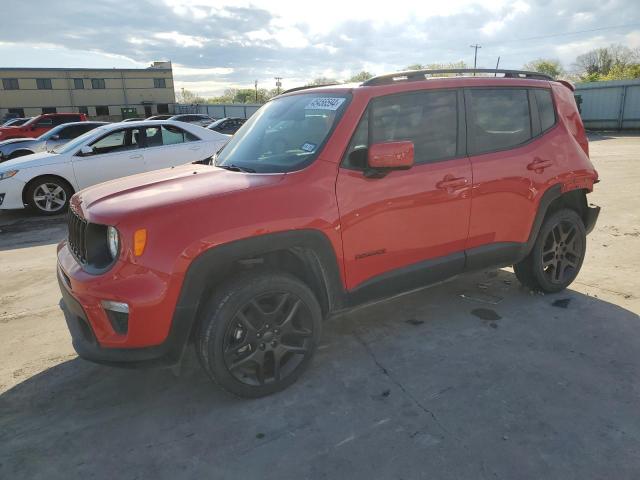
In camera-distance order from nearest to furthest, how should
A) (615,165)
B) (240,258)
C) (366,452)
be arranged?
(366,452) < (240,258) < (615,165)

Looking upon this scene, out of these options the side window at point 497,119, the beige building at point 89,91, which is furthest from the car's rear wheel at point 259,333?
the beige building at point 89,91

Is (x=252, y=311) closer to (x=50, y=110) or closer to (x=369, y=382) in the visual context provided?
(x=369, y=382)

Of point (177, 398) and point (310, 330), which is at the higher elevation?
point (310, 330)

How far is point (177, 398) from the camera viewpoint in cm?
288

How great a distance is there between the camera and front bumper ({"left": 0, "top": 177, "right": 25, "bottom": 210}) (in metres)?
7.81

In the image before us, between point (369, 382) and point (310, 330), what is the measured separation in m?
0.51

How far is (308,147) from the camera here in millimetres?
3025

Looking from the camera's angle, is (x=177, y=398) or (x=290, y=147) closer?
(x=177, y=398)

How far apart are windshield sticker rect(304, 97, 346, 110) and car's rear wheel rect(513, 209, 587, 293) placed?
217 cm

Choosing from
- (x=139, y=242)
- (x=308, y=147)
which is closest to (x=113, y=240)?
(x=139, y=242)

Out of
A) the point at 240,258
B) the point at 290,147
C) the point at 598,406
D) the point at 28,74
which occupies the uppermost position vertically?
the point at 28,74

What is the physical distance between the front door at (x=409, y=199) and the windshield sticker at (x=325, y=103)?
21 cm

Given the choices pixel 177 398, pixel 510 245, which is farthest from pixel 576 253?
pixel 177 398

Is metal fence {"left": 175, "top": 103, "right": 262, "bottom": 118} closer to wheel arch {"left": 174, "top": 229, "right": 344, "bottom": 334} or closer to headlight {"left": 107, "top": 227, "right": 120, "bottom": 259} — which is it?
wheel arch {"left": 174, "top": 229, "right": 344, "bottom": 334}
